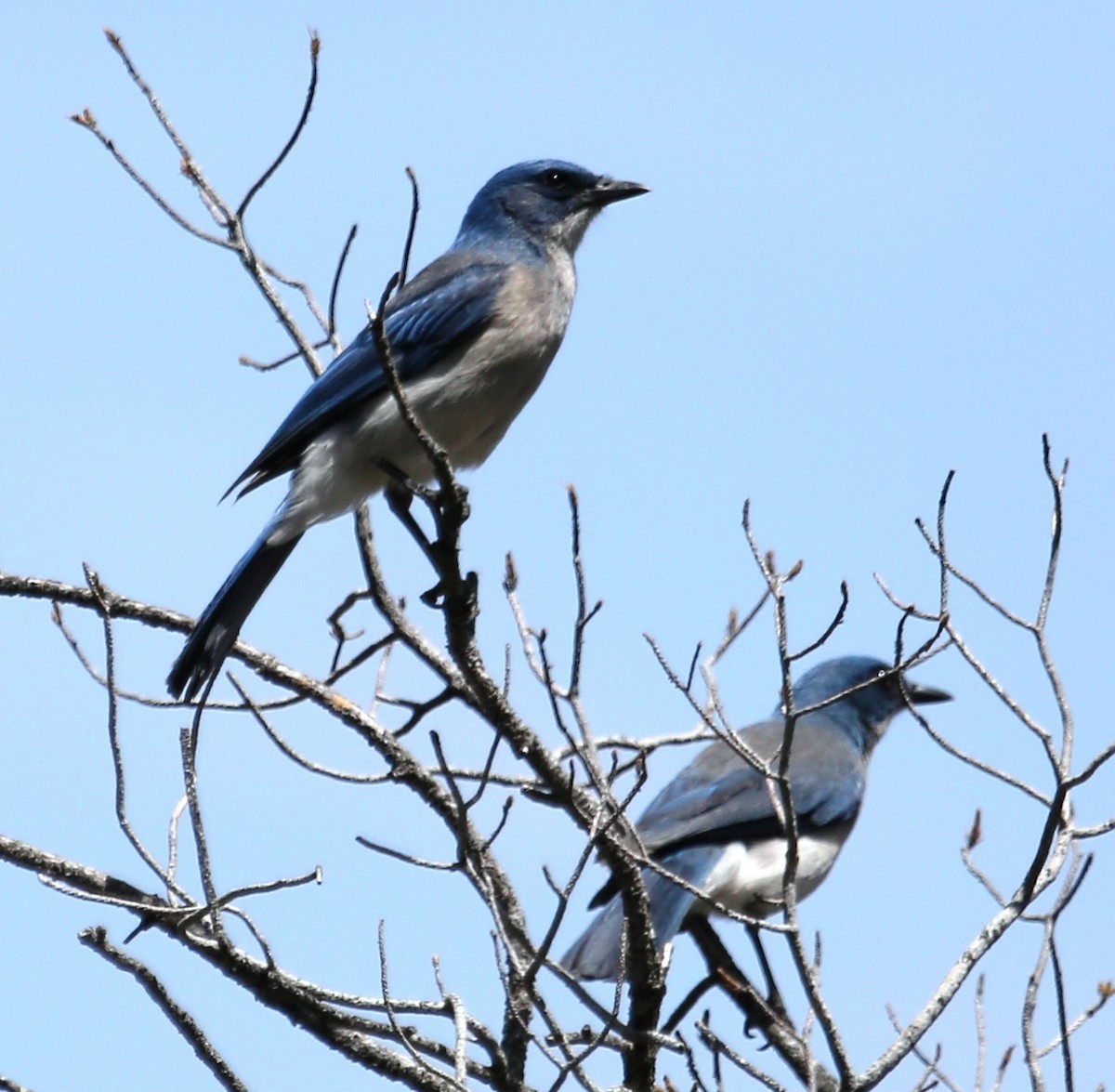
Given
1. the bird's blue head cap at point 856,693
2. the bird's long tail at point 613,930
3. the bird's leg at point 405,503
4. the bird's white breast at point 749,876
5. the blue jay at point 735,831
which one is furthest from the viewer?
the bird's blue head cap at point 856,693

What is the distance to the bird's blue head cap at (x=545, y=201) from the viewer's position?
24.1 feet

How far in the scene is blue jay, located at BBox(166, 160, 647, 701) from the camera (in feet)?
20.2

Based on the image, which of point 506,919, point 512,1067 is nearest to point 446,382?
point 506,919

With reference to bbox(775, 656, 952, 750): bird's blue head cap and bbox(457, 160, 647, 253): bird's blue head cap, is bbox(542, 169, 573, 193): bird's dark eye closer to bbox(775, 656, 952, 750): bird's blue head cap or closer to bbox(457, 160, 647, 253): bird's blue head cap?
bbox(457, 160, 647, 253): bird's blue head cap

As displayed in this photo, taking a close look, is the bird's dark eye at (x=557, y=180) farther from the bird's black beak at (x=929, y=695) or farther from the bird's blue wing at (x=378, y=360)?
the bird's black beak at (x=929, y=695)

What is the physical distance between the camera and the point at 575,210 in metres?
7.43

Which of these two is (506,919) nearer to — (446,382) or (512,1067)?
(512,1067)

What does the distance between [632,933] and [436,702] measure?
97cm

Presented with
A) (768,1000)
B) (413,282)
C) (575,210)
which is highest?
(575,210)

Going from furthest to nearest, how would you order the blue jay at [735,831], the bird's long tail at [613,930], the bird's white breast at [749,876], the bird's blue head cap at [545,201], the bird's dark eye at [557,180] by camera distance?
1. the bird's white breast at [749,876]
2. the bird's dark eye at [557,180]
3. the bird's blue head cap at [545,201]
4. the blue jay at [735,831]
5. the bird's long tail at [613,930]

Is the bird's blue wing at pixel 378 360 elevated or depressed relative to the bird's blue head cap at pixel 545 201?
depressed

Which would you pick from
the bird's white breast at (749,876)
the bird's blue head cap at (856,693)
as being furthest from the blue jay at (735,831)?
the bird's blue head cap at (856,693)

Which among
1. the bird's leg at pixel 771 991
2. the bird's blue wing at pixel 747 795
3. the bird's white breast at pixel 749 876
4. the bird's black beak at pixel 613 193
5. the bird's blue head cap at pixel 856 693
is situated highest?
the bird's black beak at pixel 613 193

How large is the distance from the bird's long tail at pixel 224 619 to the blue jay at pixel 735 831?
2.11m
